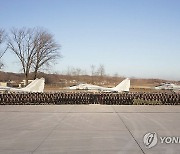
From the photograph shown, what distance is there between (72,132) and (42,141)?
1.66m

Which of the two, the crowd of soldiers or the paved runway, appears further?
the crowd of soldiers

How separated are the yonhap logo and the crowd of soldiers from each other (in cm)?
1290

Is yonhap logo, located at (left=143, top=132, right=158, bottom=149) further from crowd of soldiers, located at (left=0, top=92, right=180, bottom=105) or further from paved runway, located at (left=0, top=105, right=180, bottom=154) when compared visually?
crowd of soldiers, located at (left=0, top=92, right=180, bottom=105)

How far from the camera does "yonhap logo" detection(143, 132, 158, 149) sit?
22.6ft

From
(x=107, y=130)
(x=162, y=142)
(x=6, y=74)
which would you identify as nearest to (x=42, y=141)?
(x=107, y=130)

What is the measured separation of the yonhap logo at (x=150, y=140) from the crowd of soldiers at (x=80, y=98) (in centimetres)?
1290

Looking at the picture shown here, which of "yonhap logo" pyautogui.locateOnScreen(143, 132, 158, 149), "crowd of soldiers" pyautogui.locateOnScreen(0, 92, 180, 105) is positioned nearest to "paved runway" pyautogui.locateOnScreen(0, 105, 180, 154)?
"yonhap logo" pyautogui.locateOnScreen(143, 132, 158, 149)

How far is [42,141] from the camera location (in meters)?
7.45

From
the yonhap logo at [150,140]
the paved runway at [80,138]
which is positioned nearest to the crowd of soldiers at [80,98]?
the paved runway at [80,138]

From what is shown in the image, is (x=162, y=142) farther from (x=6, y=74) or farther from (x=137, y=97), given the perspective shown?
(x=6, y=74)

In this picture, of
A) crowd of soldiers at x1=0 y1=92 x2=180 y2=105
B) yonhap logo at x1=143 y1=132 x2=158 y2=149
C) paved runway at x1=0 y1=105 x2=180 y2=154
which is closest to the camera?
paved runway at x1=0 y1=105 x2=180 y2=154

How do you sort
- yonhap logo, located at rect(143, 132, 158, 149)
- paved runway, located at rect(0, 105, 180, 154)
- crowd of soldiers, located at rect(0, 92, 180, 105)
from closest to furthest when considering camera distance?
1. paved runway, located at rect(0, 105, 180, 154)
2. yonhap logo, located at rect(143, 132, 158, 149)
3. crowd of soldiers, located at rect(0, 92, 180, 105)

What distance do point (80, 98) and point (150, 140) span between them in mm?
14158

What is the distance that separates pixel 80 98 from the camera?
21609 mm
